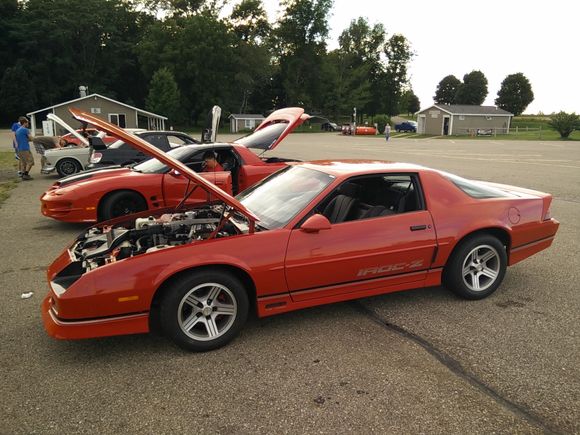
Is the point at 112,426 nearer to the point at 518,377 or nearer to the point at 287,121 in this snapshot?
the point at 518,377

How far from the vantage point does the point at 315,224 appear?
11.0 feet

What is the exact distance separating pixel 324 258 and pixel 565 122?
47816 millimetres

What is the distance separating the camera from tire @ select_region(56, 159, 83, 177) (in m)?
12.6

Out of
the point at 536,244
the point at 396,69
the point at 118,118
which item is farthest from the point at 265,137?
the point at 396,69

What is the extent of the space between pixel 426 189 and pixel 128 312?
273 centimetres

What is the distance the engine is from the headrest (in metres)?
0.99

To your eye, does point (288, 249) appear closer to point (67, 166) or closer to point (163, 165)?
point (163, 165)

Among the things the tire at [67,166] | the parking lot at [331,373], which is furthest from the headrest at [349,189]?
the tire at [67,166]

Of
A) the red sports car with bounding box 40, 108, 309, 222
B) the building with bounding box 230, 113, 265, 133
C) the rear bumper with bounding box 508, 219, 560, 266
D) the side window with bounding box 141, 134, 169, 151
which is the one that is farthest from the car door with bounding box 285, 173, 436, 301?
the building with bounding box 230, 113, 265, 133

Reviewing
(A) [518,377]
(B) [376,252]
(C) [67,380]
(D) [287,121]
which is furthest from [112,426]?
(D) [287,121]

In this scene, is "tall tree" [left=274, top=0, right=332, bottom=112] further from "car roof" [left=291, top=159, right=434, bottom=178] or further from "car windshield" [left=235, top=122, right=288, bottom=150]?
"car roof" [left=291, top=159, right=434, bottom=178]

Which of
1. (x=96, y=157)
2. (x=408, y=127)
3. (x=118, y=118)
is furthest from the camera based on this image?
(x=408, y=127)

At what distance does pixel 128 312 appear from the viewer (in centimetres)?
304

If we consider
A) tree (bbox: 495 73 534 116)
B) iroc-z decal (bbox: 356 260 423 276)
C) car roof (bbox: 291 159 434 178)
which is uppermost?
tree (bbox: 495 73 534 116)
